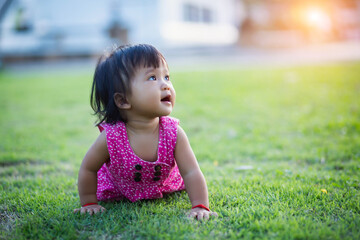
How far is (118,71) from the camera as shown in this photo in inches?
78.3

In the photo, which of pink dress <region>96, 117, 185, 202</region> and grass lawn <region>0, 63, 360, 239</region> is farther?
pink dress <region>96, 117, 185, 202</region>

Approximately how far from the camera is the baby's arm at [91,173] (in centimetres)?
203

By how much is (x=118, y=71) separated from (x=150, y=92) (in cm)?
22

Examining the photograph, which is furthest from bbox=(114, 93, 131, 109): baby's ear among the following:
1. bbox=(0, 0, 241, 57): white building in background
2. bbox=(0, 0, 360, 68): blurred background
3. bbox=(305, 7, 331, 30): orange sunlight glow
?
bbox=(305, 7, 331, 30): orange sunlight glow

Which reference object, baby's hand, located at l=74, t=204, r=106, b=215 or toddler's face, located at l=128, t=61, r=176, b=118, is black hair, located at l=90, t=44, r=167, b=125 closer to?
toddler's face, located at l=128, t=61, r=176, b=118

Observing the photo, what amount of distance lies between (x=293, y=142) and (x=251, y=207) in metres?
1.69

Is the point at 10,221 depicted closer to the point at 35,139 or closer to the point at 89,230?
the point at 89,230

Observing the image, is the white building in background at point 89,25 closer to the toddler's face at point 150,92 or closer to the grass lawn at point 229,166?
the grass lawn at point 229,166

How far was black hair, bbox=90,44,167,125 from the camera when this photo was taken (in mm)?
1972

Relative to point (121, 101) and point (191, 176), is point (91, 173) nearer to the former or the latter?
point (121, 101)

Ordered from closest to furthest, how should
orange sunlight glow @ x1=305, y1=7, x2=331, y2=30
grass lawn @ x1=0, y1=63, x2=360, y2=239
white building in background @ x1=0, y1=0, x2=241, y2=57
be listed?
grass lawn @ x1=0, y1=63, x2=360, y2=239, white building in background @ x1=0, y1=0, x2=241, y2=57, orange sunlight glow @ x1=305, y1=7, x2=331, y2=30

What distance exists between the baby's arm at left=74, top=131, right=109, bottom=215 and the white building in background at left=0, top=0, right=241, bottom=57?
1259 cm

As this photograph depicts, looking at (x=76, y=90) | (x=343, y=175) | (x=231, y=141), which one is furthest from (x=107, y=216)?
(x=76, y=90)

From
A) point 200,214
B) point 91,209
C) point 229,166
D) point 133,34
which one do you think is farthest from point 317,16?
point 91,209
